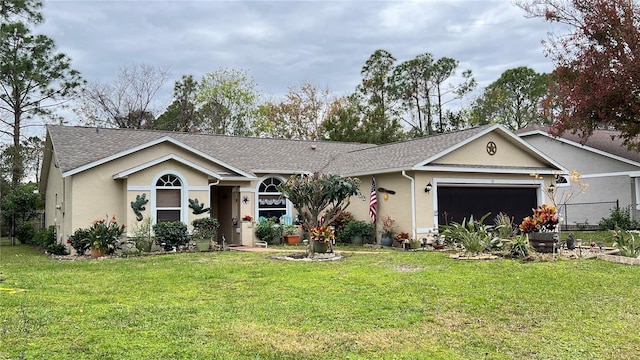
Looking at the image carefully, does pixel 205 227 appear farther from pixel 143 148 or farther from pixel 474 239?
pixel 474 239

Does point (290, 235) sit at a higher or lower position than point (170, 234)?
lower

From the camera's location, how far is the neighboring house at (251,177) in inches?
637

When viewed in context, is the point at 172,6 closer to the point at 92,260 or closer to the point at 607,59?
the point at 92,260

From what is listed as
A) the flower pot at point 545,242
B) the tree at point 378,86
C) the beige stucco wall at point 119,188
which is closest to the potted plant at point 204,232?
the beige stucco wall at point 119,188

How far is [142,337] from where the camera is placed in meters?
5.87

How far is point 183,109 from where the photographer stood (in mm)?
41000

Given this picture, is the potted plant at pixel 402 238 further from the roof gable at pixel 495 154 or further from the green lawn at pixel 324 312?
the green lawn at pixel 324 312

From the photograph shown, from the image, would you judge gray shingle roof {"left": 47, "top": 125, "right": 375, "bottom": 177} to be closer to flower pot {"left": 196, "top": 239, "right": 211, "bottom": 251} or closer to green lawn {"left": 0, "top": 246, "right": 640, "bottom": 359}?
flower pot {"left": 196, "top": 239, "right": 211, "bottom": 251}

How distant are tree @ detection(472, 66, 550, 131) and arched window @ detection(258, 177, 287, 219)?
27647 mm

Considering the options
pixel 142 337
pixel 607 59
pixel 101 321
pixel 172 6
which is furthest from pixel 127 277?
pixel 607 59

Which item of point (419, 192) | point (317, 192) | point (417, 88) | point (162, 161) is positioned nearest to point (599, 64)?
point (419, 192)

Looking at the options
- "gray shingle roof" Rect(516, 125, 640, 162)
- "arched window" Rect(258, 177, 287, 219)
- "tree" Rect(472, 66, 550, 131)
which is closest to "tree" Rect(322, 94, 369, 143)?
"tree" Rect(472, 66, 550, 131)

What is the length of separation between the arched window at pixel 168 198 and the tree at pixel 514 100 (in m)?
32.1

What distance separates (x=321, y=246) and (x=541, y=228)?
6.07m
